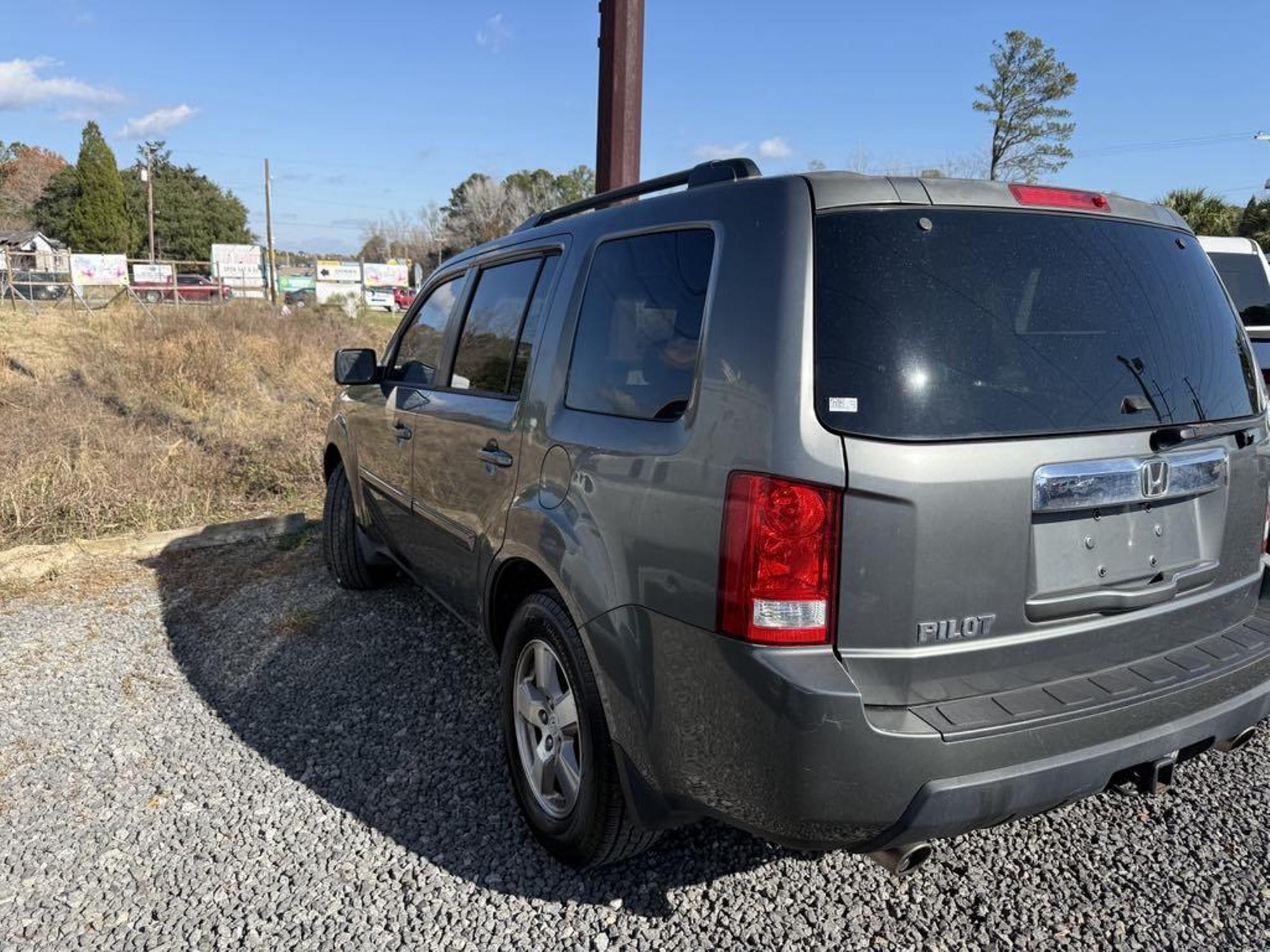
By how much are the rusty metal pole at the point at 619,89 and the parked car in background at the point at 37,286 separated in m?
34.2

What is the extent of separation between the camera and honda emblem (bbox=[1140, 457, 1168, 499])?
2.12m

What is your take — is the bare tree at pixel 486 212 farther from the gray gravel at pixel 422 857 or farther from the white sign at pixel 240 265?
the gray gravel at pixel 422 857

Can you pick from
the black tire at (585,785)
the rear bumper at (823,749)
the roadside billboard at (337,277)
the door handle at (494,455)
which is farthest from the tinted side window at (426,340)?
the roadside billboard at (337,277)

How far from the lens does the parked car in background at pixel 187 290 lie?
3713 centimetres

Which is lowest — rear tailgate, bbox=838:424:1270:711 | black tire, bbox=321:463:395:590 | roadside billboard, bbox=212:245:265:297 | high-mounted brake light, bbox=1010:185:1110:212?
black tire, bbox=321:463:395:590

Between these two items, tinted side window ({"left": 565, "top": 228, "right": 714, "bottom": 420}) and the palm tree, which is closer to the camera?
tinted side window ({"left": 565, "top": 228, "right": 714, "bottom": 420})

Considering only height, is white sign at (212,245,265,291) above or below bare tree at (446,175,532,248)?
below

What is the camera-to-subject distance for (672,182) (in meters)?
2.77

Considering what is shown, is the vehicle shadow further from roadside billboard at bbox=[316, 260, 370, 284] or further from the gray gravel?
roadside billboard at bbox=[316, 260, 370, 284]

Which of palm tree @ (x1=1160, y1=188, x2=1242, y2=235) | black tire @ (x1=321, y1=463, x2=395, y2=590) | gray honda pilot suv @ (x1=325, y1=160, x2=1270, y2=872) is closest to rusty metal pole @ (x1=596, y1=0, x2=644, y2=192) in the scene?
black tire @ (x1=321, y1=463, x2=395, y2=590)

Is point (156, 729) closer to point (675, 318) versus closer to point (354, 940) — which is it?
point (354, 940)

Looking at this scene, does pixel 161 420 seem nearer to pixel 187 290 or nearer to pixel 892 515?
pixel 892 515

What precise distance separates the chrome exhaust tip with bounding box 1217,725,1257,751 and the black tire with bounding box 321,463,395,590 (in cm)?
397

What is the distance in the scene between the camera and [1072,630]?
6.82 feet
